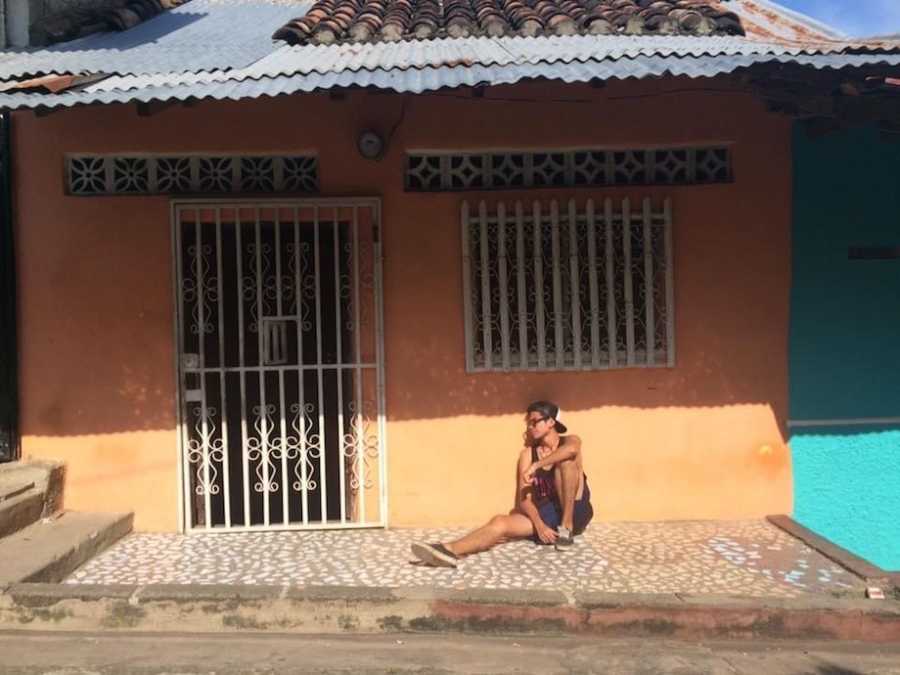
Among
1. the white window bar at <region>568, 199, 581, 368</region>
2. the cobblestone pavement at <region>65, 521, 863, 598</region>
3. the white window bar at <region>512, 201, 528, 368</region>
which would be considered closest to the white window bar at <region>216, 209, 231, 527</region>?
the cobblestone pavement at <region>65, 521, 863, 598</region>

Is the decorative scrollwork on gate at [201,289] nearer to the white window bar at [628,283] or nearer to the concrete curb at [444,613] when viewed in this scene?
the concrete curb at [444,613]

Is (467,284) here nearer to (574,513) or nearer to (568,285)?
(568,285)

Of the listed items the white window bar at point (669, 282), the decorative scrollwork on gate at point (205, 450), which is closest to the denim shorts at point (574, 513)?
the white window bar at point (669, 282)

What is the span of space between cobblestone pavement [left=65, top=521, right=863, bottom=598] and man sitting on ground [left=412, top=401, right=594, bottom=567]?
80 millimetres

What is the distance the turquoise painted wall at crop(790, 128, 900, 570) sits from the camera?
15.4 ft

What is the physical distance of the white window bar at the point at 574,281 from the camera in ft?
15.2

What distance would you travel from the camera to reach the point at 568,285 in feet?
15.4

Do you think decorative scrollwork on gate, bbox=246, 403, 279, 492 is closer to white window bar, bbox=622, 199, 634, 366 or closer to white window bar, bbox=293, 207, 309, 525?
white window bar, bbox=293, 207, 309, 525

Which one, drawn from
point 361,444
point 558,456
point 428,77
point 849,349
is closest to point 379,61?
point 428,77

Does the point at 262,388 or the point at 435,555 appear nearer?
the point at 435,555

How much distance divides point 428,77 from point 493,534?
97.0 inches

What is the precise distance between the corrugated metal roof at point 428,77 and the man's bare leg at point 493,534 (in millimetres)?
2369

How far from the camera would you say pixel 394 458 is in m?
4.70

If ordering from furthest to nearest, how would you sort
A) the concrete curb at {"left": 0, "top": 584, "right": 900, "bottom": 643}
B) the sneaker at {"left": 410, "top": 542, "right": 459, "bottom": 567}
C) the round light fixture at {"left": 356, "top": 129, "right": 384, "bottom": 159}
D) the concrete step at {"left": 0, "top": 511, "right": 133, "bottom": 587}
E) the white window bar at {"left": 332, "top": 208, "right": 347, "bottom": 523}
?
the white window bar at {"left": 332, "top": 208, "right": 347, "bottom": 523}
the round light fixture at {"left": 356, "top": 129, "right": 384, "bottom": 159}
the sneaker at {"left": 410, "top": 542, "right": 459, "bottom": 567}
the concrete step at {"left": 0, "top": 511, "right": 133, "bottom": 587}
the concrete curb at {"left": 0, "top": 584, "right": 900, "bottom": 643}
